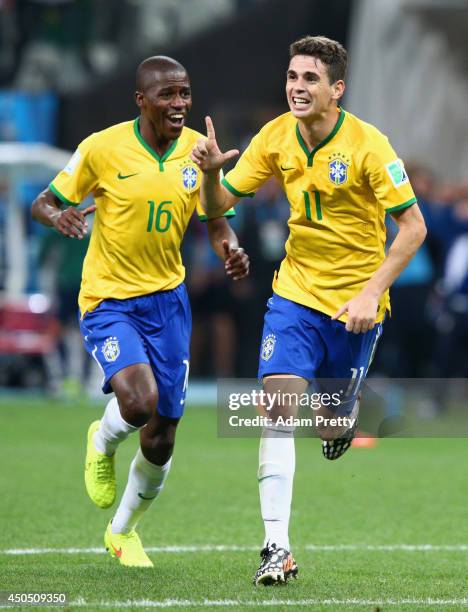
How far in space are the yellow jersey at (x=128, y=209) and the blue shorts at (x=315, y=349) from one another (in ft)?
2.41

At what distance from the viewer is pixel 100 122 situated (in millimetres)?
19875

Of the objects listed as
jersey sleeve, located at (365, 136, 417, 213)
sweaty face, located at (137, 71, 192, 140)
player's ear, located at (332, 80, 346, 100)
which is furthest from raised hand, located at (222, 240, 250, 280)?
player's ear, located at (332, 80, 346, 100)

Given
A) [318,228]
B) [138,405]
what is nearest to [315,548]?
[138,405]

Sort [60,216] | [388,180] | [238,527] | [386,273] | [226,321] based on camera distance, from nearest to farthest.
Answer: [386,273] → [388,180] → [60,216] → [238,527] → [226,321]

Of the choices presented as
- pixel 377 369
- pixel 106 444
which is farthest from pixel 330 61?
pixel 377 369

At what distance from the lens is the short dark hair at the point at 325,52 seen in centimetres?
705

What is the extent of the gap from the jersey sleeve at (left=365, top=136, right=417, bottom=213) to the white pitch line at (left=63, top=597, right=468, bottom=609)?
6.10 feet

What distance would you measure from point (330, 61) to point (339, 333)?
136 cm

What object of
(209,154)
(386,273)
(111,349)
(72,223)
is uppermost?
(209,154)

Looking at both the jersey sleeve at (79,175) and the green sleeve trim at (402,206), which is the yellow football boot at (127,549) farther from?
the green sleeve trim at (402,206)

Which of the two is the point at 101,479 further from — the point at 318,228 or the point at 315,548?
the point at 318,228

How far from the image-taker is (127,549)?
7.57 m

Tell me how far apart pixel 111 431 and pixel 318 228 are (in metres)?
1.53

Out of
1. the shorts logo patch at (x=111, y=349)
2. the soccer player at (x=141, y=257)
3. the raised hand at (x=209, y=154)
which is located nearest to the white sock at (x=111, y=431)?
the soccer player at (x=141, y=257)
